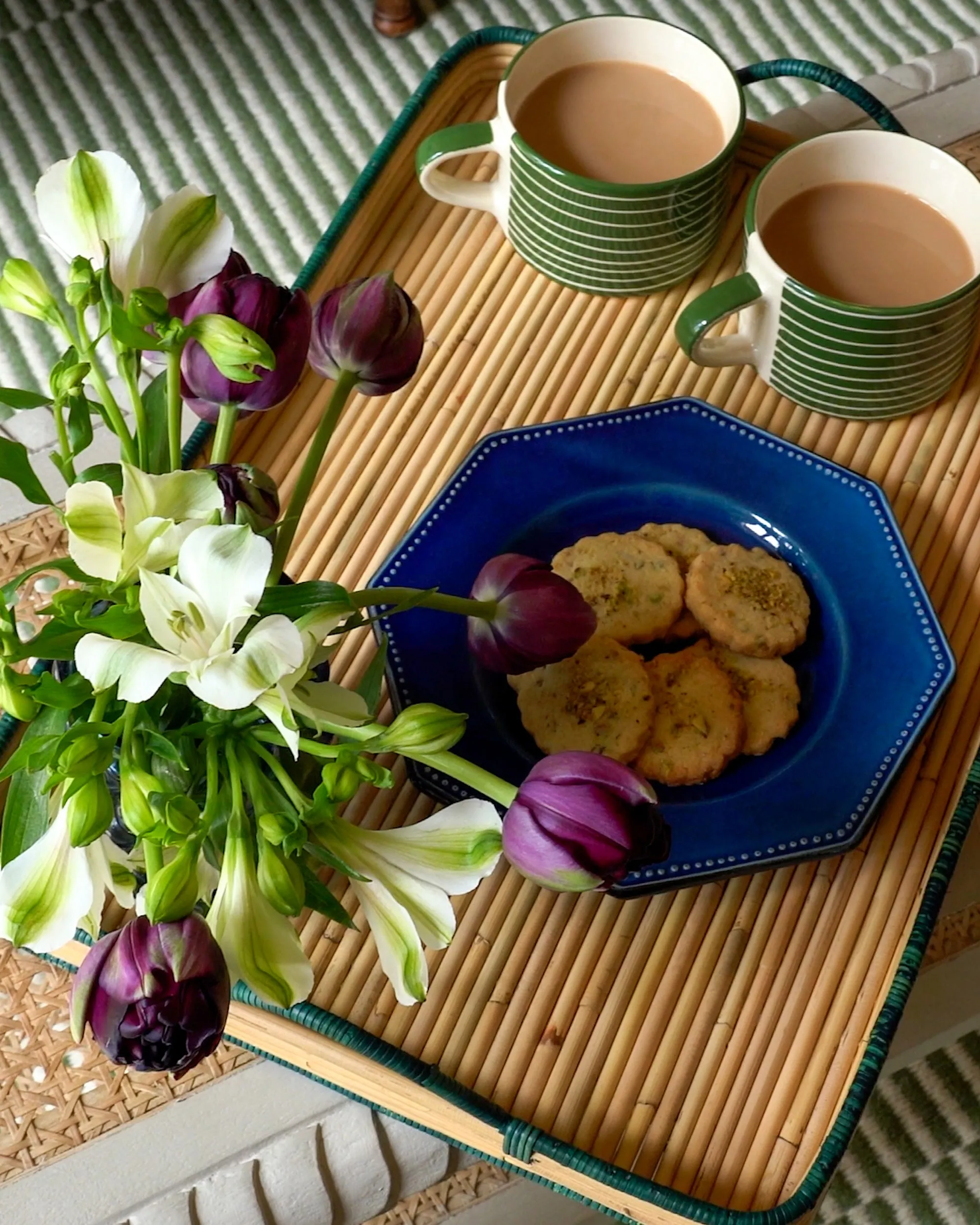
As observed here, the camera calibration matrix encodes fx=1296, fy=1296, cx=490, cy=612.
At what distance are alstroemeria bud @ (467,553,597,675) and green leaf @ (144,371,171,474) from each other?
129 mm

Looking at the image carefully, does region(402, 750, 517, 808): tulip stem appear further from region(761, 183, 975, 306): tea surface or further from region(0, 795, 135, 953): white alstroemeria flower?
region(761, 183, 975, 306): tea surface

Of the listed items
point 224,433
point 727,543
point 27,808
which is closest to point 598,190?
point 727,543

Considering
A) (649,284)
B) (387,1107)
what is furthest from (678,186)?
(387,1107)

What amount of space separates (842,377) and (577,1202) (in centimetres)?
43

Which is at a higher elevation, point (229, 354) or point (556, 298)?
point (229, 354)

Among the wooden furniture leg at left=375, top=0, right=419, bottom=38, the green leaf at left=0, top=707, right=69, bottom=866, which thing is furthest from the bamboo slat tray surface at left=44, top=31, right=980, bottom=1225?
the wooden furniture leg at left=375, top=0, right=419, bottom=38

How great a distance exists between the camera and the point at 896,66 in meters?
0.99

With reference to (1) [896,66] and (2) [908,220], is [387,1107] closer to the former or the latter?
(2) [908,220]

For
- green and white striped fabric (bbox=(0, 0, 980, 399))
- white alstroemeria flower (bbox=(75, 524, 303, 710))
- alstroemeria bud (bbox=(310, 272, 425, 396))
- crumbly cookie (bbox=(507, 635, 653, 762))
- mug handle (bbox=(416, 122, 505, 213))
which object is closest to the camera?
white alstroemeria flower (bbox=(75, 524, 303, 710))

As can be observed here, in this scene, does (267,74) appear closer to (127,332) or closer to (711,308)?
(711,308)

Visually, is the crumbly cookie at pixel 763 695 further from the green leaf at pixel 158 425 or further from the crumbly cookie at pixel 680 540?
the green leaf at pixel 158 425

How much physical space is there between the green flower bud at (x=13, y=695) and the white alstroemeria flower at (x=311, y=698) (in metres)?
0.06

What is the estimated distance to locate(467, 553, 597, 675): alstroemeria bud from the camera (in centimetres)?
48

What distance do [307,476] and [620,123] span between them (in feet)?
1.18
